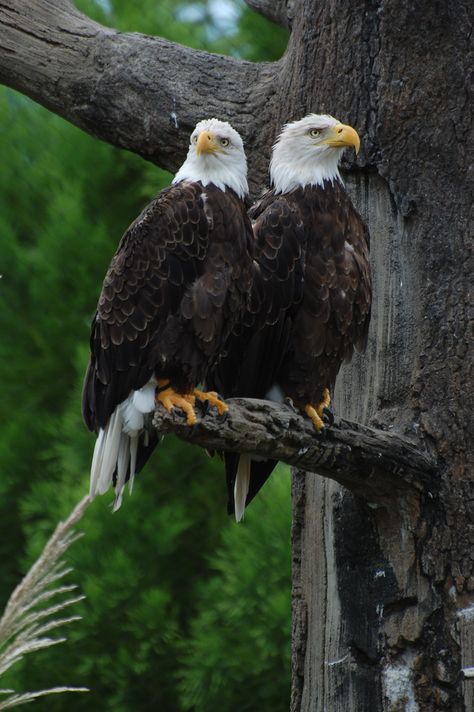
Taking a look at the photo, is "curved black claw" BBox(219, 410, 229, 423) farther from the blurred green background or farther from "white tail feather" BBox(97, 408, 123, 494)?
the blurred green background

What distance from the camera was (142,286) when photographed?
3.93m

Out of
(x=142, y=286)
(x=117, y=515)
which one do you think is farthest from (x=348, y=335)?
(x=117, y=515)

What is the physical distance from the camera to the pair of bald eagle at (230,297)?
3.92 meters

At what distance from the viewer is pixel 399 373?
4020mm

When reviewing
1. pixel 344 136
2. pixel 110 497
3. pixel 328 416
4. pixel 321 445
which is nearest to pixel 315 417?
pixel 328 416

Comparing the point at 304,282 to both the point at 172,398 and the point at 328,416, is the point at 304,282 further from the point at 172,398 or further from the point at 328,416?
the point at 172,398

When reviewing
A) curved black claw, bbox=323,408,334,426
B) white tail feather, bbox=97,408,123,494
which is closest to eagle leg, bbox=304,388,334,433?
curved black claw, bbox=323,408,334,426

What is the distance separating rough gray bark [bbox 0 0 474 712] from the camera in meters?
3.82

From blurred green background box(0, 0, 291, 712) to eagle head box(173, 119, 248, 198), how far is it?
3.58 metres

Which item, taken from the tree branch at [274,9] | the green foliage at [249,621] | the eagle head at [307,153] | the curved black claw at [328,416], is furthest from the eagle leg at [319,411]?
the green foliage at [249,621]

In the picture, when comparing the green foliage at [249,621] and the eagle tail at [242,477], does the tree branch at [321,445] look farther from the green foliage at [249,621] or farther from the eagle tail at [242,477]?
the green foliage at [249,621]

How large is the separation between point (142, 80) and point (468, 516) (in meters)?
1.94

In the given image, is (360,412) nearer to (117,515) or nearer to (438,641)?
(438,641)

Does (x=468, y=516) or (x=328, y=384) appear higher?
(x=328, y=384)
